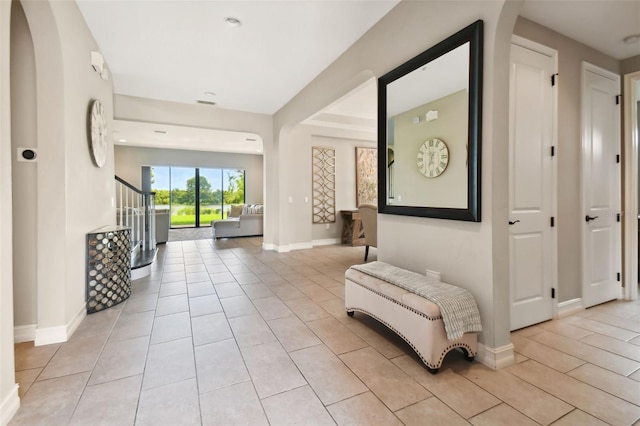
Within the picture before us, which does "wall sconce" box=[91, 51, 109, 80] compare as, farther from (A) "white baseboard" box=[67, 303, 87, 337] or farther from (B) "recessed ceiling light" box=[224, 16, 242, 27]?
(A) "white baseboard" box=[67, 303, 87, 337]

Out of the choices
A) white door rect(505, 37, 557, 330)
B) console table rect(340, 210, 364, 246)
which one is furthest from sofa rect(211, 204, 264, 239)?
white door rect(505, 37, 557, 330)

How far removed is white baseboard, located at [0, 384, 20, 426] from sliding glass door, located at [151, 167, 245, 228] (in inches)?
399

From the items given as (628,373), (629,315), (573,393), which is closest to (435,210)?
(573,393)

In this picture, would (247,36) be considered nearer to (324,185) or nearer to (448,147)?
(448,147)

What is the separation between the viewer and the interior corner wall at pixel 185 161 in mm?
9969

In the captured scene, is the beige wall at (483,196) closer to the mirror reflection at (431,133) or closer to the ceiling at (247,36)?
the mirror reflection at (431,133)

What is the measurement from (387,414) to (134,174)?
36.4 ft

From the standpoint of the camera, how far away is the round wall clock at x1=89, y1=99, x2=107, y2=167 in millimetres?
2959

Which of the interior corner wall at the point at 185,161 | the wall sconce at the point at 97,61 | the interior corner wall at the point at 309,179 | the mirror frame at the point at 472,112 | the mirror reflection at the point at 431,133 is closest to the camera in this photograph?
the mirror frame at the point at 472,112

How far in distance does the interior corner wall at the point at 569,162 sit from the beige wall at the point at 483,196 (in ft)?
3.98

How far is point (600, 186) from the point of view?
118 inches

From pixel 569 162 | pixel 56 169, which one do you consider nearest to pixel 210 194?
pixel 56 169

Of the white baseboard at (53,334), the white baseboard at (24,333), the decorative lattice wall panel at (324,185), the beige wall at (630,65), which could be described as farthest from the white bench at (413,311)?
the decorative lattice wall panel at (324,185)

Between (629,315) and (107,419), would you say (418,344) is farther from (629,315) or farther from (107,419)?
(629,315)
